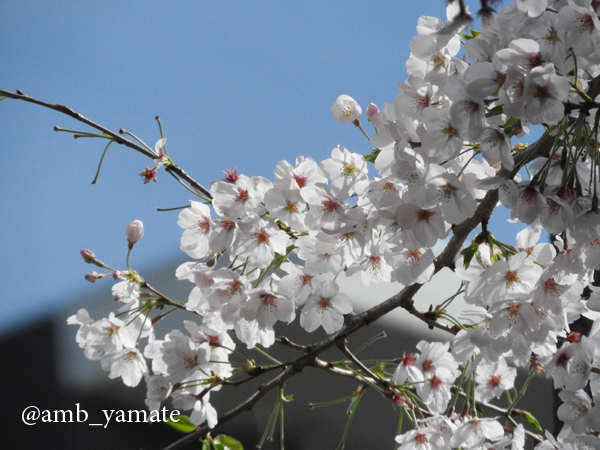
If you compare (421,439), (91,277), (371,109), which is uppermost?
(371,109)

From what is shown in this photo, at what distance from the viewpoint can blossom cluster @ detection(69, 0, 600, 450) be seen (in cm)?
55

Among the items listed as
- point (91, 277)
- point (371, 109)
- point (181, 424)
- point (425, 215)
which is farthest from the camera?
point (181, 424)

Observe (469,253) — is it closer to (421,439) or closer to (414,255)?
(414,255)

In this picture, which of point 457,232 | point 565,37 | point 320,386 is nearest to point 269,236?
point 457,232

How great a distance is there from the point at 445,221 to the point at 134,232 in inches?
23.9

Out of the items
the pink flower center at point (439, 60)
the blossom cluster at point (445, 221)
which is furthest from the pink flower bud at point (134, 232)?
the pink flower center at point (439, 60)

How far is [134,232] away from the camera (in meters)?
0.97

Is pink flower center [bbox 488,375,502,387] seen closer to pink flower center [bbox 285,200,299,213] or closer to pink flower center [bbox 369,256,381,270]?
pink flower center [bbox 369,256,381,270]

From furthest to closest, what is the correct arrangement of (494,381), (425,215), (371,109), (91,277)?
(494,381)
(91,277)
(371,109)
(425,215)

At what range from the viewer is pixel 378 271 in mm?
798

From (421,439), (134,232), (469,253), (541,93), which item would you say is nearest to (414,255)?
(469,253)

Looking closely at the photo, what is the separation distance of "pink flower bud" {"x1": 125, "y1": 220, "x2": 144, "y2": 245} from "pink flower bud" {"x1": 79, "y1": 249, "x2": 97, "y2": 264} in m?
0.08

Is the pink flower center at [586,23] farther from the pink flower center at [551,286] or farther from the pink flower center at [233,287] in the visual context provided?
the pink flower center at [233,287]

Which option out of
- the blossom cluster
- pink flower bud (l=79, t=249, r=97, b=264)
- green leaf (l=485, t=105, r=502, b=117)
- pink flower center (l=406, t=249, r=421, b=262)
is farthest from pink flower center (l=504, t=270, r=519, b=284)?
pink flower bud (l=79, t=249, r=97, b=264)
